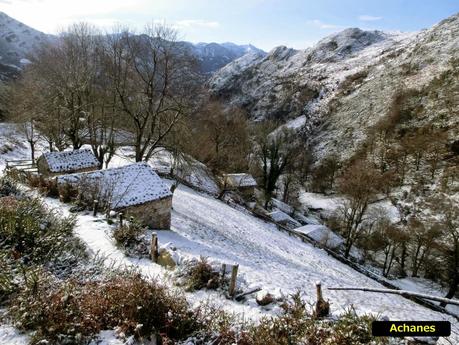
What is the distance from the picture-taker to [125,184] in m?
15.1

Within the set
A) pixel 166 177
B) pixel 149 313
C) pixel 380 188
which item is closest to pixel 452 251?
pixel 380 188

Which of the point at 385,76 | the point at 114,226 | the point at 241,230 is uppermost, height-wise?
the point at 385,76

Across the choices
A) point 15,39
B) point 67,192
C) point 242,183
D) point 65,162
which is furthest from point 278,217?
point 15,39

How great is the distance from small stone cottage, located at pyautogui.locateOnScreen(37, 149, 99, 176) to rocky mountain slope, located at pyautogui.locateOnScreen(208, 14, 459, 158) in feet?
137

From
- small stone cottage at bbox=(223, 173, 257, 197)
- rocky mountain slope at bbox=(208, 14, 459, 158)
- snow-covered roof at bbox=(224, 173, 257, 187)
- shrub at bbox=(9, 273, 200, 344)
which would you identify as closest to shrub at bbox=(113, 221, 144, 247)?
shrub at bbox=(9, 273, 200, 344)

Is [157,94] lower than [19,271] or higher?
higher

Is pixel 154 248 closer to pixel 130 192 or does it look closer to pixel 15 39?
pixel 130 192

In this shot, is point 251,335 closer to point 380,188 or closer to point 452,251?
point 452,251

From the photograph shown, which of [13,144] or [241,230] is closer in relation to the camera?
[241,230]

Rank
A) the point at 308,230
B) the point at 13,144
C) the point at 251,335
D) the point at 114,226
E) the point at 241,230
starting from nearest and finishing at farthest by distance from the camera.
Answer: the point at 251,335 < the point at 114,226 < the point at 241,230 < the point at 308,230 < the point at 13,144

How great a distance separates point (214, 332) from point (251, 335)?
74cm

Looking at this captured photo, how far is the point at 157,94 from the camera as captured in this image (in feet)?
70.3

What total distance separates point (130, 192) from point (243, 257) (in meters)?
6.04

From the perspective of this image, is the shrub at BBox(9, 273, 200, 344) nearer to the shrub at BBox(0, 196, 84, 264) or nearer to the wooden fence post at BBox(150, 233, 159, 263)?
the shrub at BBox(0, 196, 84, 264)
